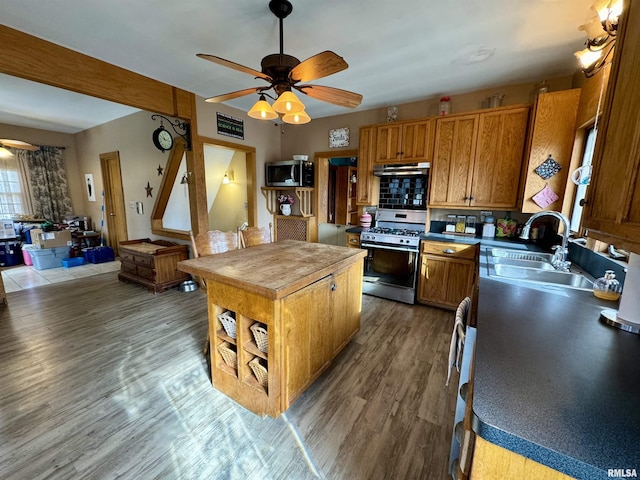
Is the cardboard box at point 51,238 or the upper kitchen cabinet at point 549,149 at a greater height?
the upper kitchen cabinet at point 549,149

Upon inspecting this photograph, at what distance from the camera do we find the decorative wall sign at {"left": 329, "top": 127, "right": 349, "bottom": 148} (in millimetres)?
3959

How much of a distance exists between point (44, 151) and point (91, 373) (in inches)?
240

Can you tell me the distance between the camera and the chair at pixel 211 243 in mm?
2236

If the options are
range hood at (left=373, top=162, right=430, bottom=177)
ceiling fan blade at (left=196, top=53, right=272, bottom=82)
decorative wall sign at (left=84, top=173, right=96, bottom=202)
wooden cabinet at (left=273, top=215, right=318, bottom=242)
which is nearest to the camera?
ceiling fan blade at (left=196, top=53, right=272, bottom=82)

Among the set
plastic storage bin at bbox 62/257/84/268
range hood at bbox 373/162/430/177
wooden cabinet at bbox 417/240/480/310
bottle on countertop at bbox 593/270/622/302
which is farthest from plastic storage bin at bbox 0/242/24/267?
bottle on countertop at bbox 593/270/622/302

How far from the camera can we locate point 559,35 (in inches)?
78.9

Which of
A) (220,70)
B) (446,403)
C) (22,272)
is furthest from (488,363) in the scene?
(22,272)

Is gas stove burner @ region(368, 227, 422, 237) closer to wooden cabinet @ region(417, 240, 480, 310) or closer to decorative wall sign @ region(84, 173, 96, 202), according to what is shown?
wooden cabinet @ region(417, 240, 480, 310)

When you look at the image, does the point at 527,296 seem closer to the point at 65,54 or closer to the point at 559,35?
the point at 559,35

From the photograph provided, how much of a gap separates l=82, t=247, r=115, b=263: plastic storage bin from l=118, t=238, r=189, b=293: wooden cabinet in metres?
1.59

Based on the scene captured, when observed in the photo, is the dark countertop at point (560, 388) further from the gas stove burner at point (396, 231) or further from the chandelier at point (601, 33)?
the gas stove burner at point (396, 231)

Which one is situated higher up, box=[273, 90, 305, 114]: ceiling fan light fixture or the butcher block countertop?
box=[273, 90, 305, 114]: ceiling fan light fixture

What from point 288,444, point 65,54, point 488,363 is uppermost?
point 65,54

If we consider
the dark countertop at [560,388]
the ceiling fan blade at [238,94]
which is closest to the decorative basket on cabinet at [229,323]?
the dark countertop at [560,388]
